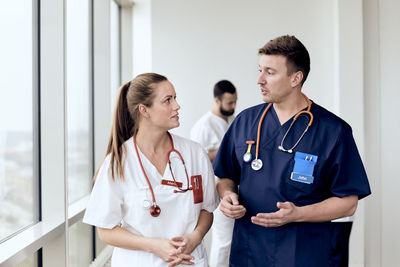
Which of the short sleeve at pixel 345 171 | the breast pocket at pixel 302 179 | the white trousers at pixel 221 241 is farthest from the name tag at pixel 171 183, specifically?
the white trousers at pixel 221 241

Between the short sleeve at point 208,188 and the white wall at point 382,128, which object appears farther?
the white wall at point 382,128

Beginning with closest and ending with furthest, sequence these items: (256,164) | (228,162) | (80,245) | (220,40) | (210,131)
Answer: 1. (256,164)
2. (228,162)
3. (80,245)
4. (210,131)
5. (220,40)

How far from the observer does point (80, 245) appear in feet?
10.8

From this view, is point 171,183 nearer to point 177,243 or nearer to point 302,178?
point 177,243

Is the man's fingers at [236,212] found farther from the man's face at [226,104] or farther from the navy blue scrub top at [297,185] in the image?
the man's face at [226,104]

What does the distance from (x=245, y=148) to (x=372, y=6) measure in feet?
8.54

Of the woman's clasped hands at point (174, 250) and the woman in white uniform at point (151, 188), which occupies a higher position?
the woman in white uniform at point (151, 188)

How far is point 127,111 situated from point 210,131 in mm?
1976

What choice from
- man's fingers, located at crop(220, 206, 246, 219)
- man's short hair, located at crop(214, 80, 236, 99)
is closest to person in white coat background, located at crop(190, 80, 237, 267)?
man's short hair, located at crop(214, 80, 236, 99)

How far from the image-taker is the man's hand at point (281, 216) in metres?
1.56

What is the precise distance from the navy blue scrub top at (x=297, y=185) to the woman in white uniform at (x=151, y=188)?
0.61 feet

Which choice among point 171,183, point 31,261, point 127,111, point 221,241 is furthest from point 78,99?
point 171,183

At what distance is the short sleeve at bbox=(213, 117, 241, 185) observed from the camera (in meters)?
1.95

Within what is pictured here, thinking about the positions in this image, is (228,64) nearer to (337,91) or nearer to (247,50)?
(247,50)
